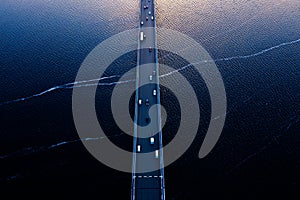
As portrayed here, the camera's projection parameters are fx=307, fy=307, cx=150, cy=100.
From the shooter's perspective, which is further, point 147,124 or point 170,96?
point 170,96

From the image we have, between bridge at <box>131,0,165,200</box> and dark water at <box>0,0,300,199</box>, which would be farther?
dark water at <box>0,0,300,199</box>

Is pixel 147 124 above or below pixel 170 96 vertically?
below

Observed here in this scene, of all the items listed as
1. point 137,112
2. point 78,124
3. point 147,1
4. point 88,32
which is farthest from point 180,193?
point 147,1

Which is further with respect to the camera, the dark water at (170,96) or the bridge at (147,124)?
the dark water at (170,96)
